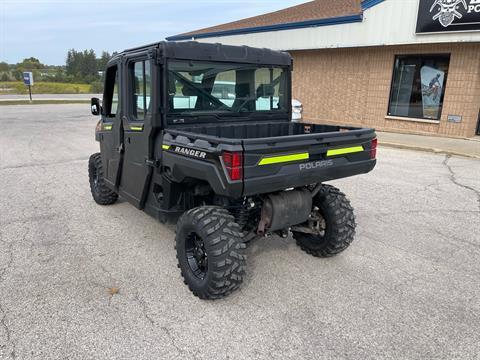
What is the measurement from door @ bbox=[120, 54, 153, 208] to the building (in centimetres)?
1063

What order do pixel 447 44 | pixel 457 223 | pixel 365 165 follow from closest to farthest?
pixel 365 165 < pixel 457 223 < pixel 447 44

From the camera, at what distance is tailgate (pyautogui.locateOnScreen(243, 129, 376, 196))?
9.52ft

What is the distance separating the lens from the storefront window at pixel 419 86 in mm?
12500

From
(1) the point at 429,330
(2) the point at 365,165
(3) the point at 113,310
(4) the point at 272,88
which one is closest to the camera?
(1) the point at 429,330

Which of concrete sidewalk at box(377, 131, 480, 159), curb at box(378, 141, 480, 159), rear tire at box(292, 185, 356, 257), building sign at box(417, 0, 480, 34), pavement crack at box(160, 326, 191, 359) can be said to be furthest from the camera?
building sign at box(417, 0, 480, 34)

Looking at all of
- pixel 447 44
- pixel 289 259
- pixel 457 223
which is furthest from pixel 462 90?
pixel 289 259

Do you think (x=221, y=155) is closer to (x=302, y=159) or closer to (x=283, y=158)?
(x=283, y=158)

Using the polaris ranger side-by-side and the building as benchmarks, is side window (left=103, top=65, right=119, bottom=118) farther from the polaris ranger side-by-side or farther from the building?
the building

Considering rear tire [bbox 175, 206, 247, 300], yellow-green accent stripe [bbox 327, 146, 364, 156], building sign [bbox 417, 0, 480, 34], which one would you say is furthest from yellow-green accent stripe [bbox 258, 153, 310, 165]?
building sign [bbox 417, 0, 480, 34]

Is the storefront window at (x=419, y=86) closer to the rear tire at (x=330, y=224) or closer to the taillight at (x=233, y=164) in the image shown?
the rear tire at (x=330, y=224)

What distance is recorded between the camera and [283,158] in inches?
121

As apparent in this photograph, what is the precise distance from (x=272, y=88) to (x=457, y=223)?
10.2 ft

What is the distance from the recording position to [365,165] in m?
3.81

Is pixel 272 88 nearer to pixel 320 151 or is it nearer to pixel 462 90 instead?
pixel 320 151
